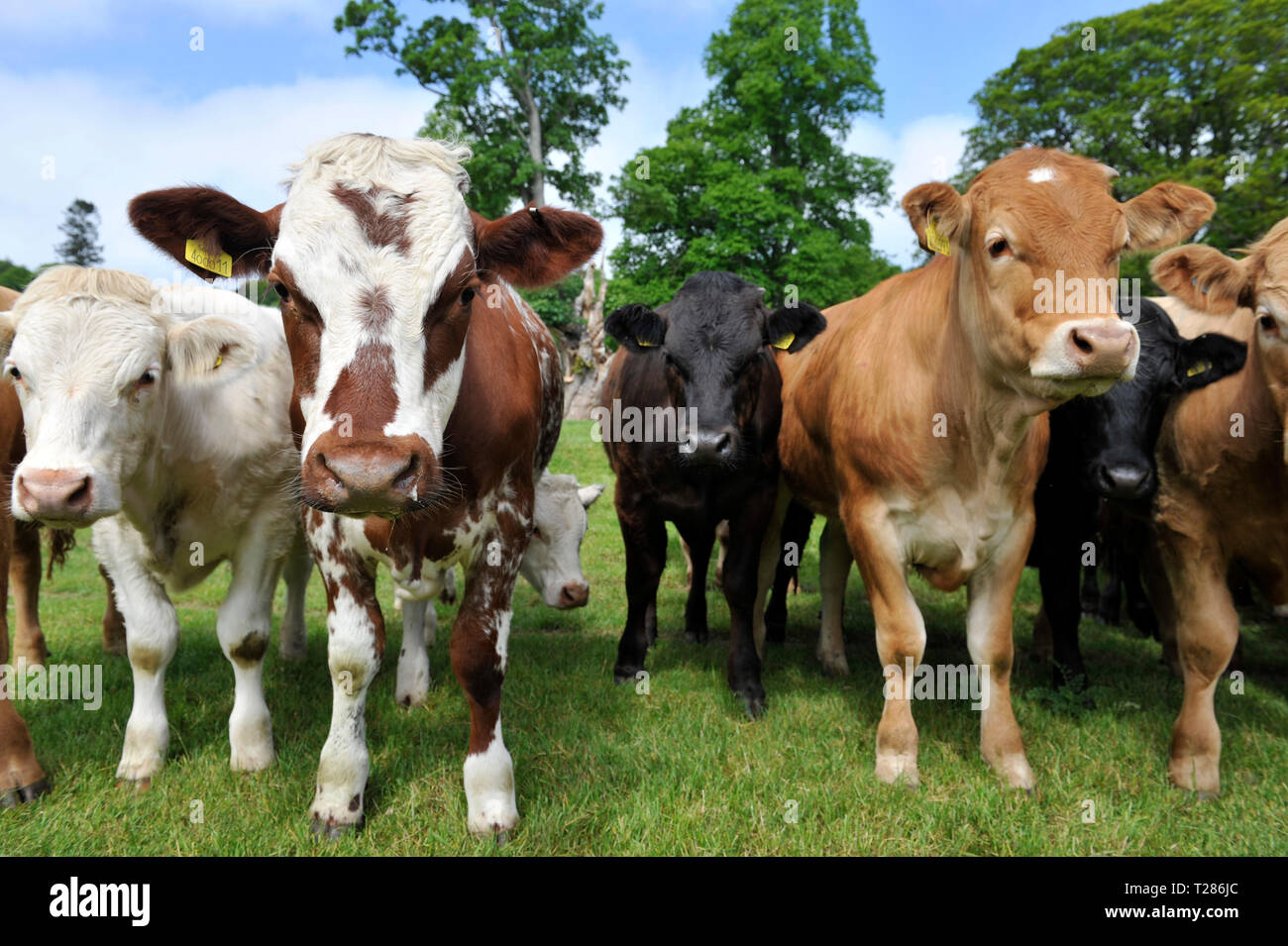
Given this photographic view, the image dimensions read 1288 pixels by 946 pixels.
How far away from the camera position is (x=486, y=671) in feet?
10.3

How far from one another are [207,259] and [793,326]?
3.11 m

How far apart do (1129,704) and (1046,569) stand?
880 millimetres

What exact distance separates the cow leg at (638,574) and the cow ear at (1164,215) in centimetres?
301

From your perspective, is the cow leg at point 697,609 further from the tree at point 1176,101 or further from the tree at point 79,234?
the tree at point 79,234

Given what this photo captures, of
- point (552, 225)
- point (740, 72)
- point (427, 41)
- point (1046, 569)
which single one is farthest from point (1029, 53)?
point (552, 225)

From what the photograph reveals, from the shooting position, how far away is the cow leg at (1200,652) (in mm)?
3504

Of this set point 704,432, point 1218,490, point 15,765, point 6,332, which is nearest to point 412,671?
point 15,765

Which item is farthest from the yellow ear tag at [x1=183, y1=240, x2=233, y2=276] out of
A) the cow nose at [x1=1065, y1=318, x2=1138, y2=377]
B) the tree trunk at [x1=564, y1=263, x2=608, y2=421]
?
the tree trunk at [x1=564, y1=263, x2=608, y2=421]

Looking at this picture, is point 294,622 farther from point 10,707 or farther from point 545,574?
point 10,707

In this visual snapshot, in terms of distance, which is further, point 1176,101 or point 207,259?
point 1176,101

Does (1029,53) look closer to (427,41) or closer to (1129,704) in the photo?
(427,41)

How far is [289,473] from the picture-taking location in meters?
3.85

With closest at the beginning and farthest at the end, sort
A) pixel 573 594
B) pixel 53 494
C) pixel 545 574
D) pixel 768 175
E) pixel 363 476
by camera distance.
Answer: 1. pixel 363 476
2. pixel 53 494
3. pixel 573 594
4. pixel 545 574
5. pixel 768 175

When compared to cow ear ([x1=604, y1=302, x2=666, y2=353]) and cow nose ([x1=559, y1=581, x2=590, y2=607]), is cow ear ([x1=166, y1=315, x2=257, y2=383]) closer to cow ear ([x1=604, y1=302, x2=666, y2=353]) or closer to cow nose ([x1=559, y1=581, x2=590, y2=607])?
cow ear ([x1=604, y1=302, x2=666, y2=353])
